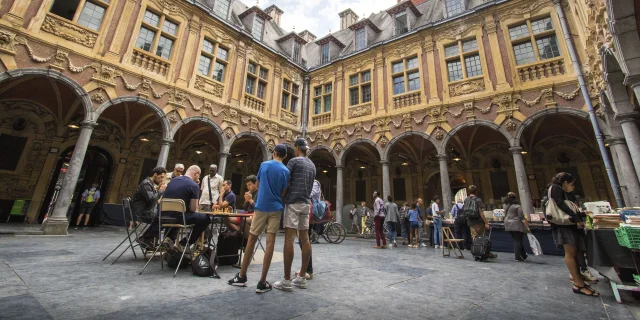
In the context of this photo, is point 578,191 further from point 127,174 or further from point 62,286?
point 127,174

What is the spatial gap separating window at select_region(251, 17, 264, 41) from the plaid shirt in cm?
1279

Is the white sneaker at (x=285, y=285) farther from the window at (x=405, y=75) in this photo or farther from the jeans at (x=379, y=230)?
the window at (x=405, y=75)

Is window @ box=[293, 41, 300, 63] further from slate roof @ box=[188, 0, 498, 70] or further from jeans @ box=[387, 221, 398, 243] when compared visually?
jeans @ box=[387, 221, 398, 243]

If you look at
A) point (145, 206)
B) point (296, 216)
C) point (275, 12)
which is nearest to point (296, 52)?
point (275, 12)

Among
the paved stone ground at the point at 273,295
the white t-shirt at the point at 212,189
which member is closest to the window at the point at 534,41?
the paved stone ground at the point at 273,295

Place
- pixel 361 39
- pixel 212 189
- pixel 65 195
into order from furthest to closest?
pixel 361 39, pixel 65 195, pixel 212 189

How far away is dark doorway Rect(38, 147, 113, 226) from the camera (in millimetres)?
10609

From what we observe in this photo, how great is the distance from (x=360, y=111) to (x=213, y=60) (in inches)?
289

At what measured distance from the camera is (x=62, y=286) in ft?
8.39

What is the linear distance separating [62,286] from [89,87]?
27.4ft

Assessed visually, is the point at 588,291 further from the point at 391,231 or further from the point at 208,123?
the point at 208,123

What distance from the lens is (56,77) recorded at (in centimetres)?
780

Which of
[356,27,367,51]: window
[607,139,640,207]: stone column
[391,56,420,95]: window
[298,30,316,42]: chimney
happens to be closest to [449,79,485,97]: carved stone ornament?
[391,56,420,95]: window

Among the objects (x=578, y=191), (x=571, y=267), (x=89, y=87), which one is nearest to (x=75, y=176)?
(x=89, y=87)
